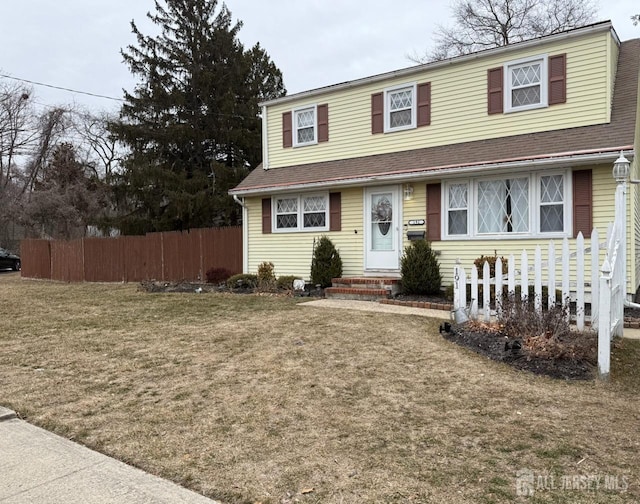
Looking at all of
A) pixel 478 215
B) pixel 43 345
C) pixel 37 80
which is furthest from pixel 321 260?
pixel 37 80

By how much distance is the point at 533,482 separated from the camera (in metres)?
2.69

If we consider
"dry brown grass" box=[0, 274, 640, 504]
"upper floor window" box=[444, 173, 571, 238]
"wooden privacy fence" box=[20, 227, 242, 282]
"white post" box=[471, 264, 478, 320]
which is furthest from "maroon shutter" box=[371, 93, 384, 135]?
"dry brown grass" box=[0, 274, 640, 504]

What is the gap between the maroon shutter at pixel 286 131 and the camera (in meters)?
14.0

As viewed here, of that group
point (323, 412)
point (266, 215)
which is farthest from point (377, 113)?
point (323, 412)

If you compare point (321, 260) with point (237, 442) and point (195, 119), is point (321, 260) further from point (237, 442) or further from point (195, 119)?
point (195, 119)

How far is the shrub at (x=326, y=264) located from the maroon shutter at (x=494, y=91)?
4.79 m

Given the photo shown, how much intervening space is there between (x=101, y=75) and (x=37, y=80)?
8.37m

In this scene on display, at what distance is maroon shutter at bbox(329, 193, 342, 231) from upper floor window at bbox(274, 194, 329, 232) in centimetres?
13

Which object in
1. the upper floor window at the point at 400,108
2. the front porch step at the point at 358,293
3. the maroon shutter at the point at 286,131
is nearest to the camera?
the front porch step at the point at 358,293

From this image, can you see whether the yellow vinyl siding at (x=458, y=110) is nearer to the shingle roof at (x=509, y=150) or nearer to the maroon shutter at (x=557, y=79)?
the maroon shutter at (x=557, y=79)

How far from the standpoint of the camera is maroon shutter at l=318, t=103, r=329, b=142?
521 inches

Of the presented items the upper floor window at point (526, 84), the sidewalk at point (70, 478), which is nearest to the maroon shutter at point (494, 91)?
the upper floor window at point (526, 84)

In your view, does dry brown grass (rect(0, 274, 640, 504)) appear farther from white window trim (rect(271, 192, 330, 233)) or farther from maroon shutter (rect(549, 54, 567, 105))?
maroon shutter (rect(549, 54, 567, 105))

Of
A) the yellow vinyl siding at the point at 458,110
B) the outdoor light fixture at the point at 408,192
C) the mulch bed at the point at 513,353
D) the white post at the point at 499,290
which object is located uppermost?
the yellow vinyl siding at the point at 458,110
